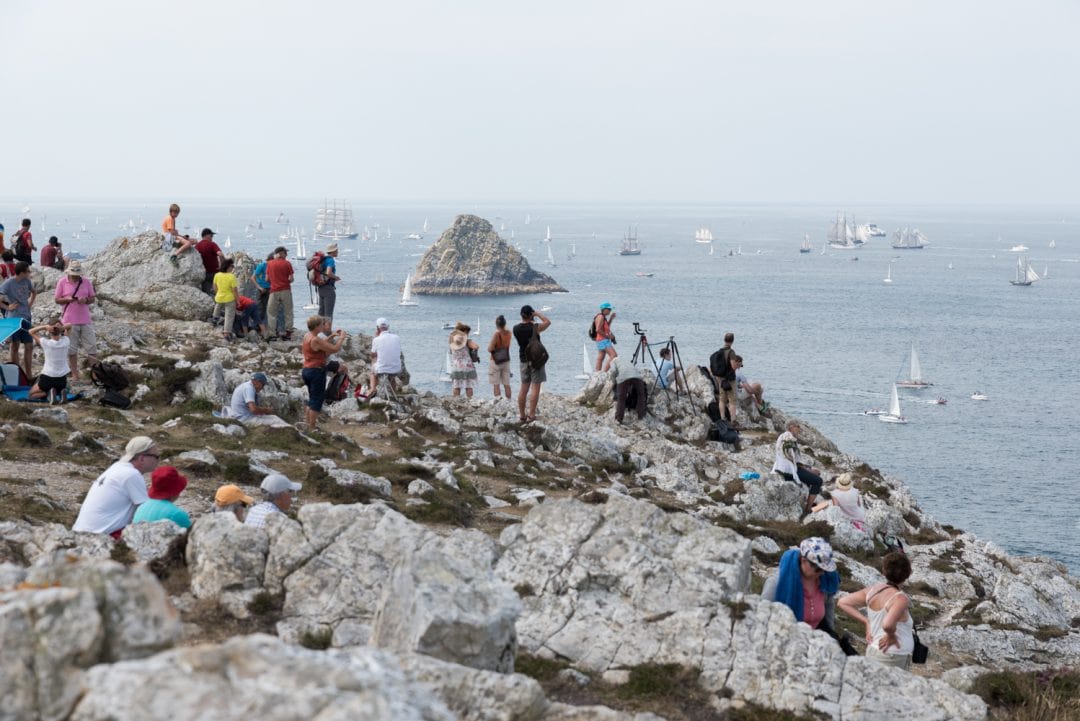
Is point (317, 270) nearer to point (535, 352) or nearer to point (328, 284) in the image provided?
point (328, 284)

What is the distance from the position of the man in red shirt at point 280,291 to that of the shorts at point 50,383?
873cm

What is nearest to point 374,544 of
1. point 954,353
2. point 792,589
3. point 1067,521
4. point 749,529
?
point 792,589

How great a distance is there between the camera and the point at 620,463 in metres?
24.1

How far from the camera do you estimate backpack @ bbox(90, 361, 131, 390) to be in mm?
21328

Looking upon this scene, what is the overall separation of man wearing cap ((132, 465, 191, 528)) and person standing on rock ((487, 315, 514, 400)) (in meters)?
12.4

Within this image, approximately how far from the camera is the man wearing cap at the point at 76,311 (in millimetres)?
20906

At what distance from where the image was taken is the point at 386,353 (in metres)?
24.2

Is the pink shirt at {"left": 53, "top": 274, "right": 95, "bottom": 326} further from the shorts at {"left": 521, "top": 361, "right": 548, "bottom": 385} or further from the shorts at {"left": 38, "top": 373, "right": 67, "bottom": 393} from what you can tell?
the shorts at {"left": 521, "top": 361, "right": 548, "bottom": 385}

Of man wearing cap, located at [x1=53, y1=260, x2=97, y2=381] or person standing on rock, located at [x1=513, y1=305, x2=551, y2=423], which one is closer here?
man wearing cap, located at [x1=53, y1=260, x2=97, y2=381]

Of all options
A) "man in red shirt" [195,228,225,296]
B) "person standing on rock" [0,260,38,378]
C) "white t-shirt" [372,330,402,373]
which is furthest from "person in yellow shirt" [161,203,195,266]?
"white t-shirt" [372,330,402,373]

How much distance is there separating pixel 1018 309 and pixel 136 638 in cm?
16649

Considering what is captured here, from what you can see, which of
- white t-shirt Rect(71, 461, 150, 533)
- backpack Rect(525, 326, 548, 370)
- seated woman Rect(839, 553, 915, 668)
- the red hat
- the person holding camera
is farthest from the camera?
backpack Rect(525, 326, 548, 370)

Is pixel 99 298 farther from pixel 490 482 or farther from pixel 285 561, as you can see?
pixel 285 561

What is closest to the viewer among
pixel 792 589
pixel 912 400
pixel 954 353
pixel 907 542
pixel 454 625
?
pixel 454 625
